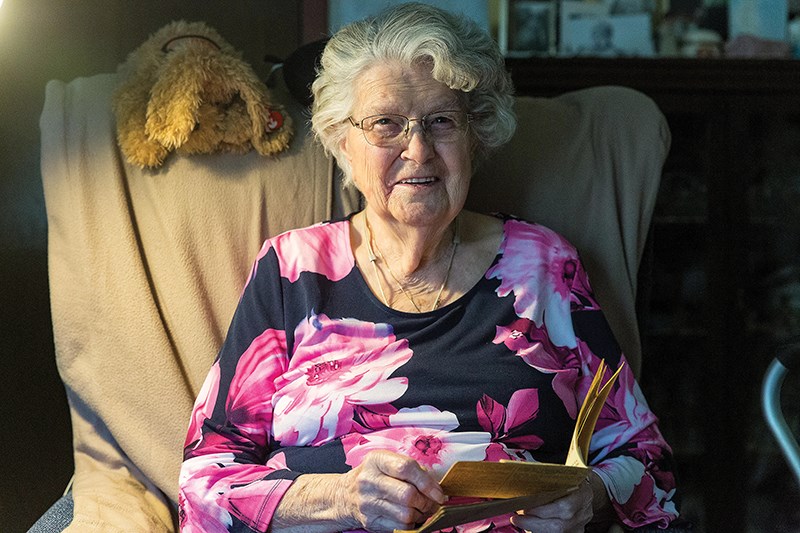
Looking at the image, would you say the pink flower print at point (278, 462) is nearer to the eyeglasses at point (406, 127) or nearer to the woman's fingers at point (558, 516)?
the woman's fingers at point (558, 516)

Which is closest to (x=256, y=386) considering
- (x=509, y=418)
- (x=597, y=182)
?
(x=509, y=418)

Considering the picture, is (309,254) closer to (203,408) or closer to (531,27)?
(203,408)

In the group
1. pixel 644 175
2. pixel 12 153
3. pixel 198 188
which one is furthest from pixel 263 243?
pixel 644 175

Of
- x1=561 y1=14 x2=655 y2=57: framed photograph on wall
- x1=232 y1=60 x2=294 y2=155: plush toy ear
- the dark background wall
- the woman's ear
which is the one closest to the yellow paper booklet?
the woman's ear

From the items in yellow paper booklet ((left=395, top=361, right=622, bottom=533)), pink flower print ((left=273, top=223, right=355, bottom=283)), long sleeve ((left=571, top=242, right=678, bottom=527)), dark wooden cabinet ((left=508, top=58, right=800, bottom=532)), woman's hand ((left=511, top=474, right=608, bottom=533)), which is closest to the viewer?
yellow paper booklet ((left=395, top=361, right=622, bottom=533))

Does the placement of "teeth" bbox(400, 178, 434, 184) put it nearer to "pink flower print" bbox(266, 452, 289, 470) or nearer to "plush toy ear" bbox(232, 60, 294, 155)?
"plush toy ear" bbox(232, 60, 294, 155)

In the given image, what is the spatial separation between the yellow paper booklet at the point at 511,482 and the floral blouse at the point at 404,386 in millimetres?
205

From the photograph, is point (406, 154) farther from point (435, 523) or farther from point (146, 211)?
point (435, 523)

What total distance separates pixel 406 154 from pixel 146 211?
517mm

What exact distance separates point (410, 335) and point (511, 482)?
42 centimetres

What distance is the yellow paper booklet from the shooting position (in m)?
1.19

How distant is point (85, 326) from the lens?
1.73 meters

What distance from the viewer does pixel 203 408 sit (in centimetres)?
158

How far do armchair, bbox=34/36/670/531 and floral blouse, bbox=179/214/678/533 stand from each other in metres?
0.14
